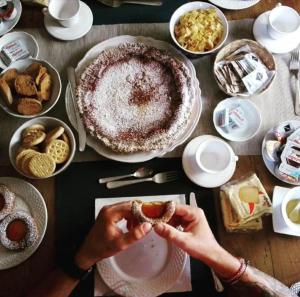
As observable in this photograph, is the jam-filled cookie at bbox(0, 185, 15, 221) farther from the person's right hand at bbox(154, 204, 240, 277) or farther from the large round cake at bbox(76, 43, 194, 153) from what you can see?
the person's right hand at bbox(154, 204, 240, 277)

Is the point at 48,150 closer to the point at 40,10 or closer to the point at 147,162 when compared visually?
the point at 147,162

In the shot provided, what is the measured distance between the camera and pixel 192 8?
1191 mm

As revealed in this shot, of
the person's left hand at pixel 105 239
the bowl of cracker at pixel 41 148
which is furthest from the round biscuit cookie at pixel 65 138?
the person's left hand at pixel 105 239

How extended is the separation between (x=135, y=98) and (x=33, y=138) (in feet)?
0.94

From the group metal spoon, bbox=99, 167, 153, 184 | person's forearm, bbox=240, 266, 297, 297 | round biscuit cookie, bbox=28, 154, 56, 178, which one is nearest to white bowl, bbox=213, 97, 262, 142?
metal spoon, bbox=99, 167, 153, 184

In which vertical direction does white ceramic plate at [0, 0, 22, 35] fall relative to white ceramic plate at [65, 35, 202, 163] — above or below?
above

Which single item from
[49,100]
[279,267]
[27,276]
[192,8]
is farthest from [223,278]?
[192,8]

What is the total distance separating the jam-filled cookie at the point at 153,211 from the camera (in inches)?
36.0

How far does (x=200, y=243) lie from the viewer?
0.93 meters

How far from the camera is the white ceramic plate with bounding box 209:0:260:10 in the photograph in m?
1.23

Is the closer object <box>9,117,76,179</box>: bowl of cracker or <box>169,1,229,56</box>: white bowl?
<box>9,117,76,179</box>: bowl of cracker

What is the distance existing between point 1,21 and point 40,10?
4.6 inches

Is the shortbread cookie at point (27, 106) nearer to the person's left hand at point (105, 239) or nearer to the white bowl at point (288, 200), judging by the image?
the person's left hand at point (105, 239)

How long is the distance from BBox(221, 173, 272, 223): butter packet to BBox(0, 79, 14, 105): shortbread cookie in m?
0.59
